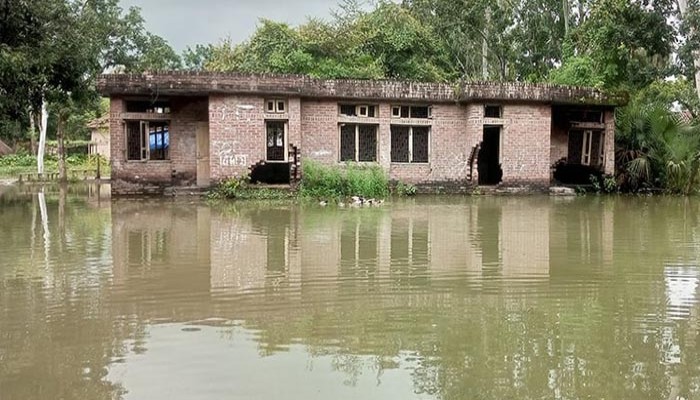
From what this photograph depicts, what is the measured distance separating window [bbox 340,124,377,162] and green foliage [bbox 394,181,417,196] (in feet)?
3.57

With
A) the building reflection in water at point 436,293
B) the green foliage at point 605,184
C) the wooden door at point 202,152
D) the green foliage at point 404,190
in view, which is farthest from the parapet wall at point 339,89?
the building reflection in water at point 436,293

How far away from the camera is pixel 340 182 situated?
20.0 metres

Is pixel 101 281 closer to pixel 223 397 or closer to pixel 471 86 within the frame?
pixel 223 397

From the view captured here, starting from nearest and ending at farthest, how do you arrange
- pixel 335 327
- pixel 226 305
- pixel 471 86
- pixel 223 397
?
pixel 223 397 < pixel 335 327 < pixel 226 305 < pixel 471 86

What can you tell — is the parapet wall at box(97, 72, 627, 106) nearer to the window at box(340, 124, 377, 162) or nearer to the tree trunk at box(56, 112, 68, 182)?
the window at box(340, 124, 377, 162)

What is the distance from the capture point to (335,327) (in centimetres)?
603

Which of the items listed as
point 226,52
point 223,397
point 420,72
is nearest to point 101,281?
point 223,397

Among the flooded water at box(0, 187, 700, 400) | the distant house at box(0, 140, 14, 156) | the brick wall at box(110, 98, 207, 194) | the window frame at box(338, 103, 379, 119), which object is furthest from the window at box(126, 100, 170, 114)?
the distant house at box(0, 140, 14, 156)

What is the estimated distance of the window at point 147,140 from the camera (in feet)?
67.6

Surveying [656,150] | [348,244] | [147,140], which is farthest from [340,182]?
[656,150]

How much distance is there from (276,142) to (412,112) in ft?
13.9

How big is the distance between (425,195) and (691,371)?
16470 millimetres

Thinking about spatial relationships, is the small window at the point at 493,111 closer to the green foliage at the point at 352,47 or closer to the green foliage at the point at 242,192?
the green foliage at the point at 242,192

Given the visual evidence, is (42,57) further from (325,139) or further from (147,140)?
(325,139)
